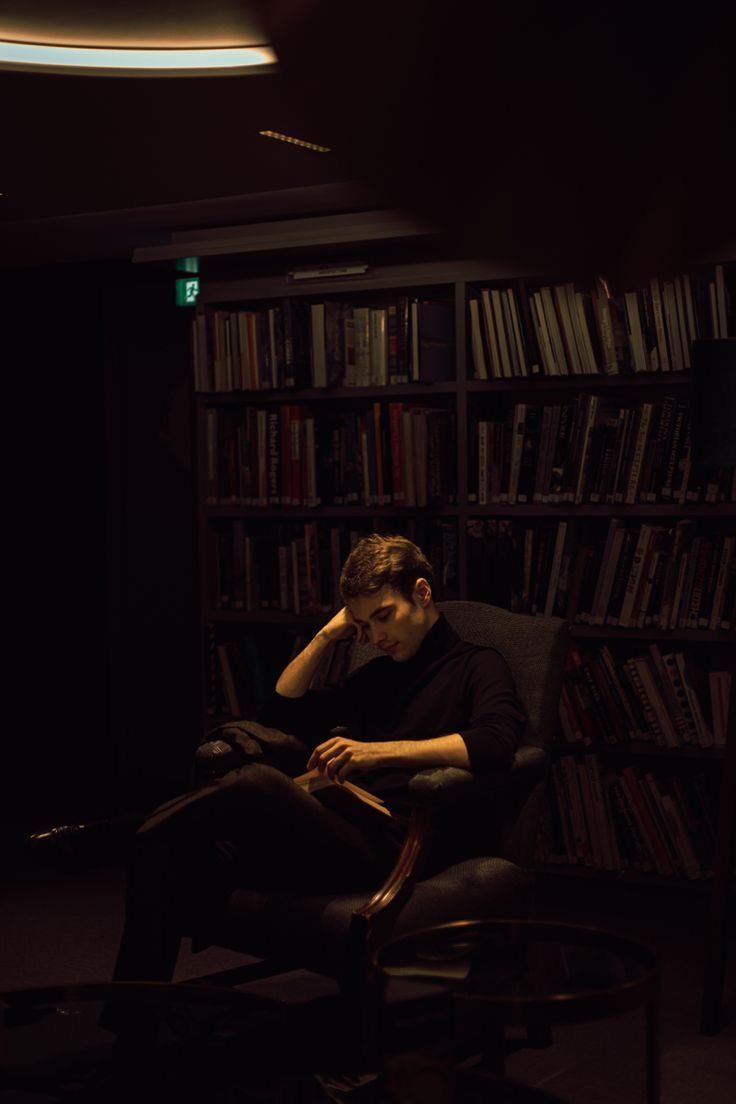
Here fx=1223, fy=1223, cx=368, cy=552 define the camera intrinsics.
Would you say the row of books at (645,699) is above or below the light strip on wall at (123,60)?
below

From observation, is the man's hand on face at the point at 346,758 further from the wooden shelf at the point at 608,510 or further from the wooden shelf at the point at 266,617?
the wooden shelf at the point at 266,617

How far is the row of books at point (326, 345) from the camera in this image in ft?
13.0

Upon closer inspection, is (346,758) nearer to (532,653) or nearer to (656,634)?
(532,653)

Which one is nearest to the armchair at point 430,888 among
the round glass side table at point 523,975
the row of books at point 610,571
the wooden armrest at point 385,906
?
the wooden armrest at point 385,906

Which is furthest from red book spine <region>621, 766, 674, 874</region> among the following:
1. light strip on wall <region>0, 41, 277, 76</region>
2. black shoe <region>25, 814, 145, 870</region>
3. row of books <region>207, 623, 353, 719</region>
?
light strip on wall <region>0, 41, 277, 76</region>

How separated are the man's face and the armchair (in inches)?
8.6

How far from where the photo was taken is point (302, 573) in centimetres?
414

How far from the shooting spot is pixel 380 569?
2.59 meters

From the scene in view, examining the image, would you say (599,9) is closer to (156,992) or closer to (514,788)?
(156,992)

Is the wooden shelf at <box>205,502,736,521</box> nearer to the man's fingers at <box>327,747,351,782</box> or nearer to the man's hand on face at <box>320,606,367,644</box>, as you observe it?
the man's hand on face at <box>320,606,367,644</box>

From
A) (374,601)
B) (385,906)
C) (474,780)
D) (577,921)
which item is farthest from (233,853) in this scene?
(577,921)

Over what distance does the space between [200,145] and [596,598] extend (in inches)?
73.6

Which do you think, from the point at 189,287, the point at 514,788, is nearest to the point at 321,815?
the point at 514,788

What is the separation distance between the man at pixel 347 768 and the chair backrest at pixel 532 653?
0.22 feet
